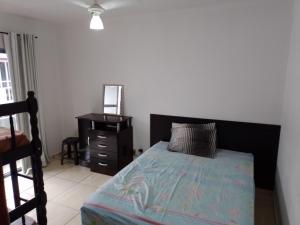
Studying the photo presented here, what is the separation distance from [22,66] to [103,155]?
1.79 m

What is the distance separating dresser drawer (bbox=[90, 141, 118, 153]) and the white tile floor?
15.5 inches

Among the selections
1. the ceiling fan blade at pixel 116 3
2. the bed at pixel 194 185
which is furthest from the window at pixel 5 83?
the bed at pixel 194 185

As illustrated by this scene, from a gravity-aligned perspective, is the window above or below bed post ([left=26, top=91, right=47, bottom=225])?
above

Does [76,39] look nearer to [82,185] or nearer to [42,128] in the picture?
[42,128]

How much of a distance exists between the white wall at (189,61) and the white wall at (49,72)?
214 mm

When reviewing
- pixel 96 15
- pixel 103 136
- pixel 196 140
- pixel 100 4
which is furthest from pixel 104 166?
pixel 100 4

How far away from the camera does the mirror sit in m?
3.48

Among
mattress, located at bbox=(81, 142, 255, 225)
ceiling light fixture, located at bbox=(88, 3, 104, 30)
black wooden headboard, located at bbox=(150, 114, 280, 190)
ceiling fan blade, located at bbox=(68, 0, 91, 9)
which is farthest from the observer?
black wooden headboard, located at bbox=(150, 114, 280, 190)

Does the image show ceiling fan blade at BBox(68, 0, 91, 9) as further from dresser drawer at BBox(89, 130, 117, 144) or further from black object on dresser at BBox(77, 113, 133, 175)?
dresser drawer at BBox(89, 130, 117, 144)

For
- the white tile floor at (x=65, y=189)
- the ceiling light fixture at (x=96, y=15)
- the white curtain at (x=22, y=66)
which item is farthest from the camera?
the white curtain at (x=22, y=66)

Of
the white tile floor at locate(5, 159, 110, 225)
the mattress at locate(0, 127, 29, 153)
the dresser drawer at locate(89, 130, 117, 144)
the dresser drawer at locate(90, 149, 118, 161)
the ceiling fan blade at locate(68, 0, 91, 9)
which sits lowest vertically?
the white tile floor at locate(5, 159, 110, 225)

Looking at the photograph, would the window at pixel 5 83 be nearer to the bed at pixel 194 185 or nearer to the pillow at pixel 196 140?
the bed at pixel 194 185

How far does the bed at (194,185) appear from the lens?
5.05 feet

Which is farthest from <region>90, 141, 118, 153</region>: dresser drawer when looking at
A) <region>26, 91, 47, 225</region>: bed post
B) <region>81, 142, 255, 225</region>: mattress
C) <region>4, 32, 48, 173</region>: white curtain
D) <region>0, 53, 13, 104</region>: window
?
<region>26, 91, 47, 225</region>: bed post
